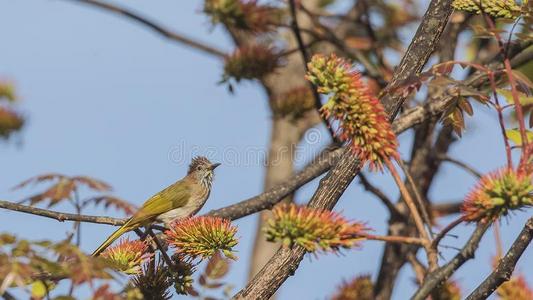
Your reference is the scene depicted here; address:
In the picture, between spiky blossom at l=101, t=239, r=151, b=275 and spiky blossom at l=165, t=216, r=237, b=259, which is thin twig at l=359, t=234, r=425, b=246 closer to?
spiky blossom at l=165, t=216, r=237, b=259

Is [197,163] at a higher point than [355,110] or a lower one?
higher

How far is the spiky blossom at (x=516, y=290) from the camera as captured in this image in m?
4.32

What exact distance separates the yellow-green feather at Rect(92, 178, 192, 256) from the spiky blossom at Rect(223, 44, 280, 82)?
43.7 inches

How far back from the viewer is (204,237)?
3389mm

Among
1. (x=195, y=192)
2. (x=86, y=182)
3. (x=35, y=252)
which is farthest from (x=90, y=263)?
(x=195, y=192)

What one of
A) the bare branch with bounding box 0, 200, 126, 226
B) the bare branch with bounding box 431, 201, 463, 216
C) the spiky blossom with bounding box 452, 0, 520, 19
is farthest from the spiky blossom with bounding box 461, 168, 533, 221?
the bare branch with bounding box 431, 201, 463, 216

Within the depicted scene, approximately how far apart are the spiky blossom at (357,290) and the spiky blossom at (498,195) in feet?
11.7

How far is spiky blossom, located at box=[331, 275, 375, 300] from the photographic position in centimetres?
590

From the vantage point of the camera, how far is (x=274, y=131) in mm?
10227

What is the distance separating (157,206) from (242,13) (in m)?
2.28

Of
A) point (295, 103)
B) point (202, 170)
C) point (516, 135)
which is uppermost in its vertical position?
point (295, 103)

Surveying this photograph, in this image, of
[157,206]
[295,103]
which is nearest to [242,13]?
[295,103]

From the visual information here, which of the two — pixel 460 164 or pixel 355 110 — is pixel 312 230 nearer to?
pixel 355 110

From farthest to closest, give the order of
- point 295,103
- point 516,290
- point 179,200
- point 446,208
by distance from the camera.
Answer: point 295,103, point 446,208, point 179,200, point 516,290
